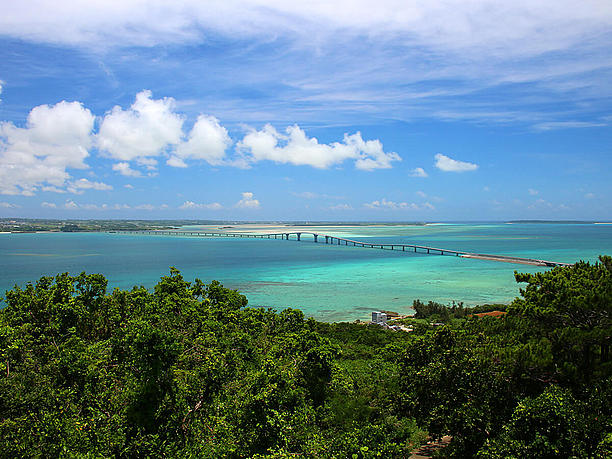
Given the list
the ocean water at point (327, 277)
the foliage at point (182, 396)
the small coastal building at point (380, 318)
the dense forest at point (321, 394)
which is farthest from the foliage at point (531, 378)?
the ocean water at point (327, 277)

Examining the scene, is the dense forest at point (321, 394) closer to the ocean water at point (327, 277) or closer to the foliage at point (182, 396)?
the foliage at point (182, 396)

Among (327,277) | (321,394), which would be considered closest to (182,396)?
(321,394)

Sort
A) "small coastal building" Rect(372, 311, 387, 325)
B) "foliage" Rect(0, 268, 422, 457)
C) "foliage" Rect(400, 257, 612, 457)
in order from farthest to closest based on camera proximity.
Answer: "small coastal building" Rect(372, 311, 387, 325) → "foliage" Rect(0, 268, 422, 457) → "foliage" Rect(400, 257, 612, 457)

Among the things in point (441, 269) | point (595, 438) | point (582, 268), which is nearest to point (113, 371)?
point (595, 438)

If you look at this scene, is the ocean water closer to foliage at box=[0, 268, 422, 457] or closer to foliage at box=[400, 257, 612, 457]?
foliage at box=[0, 268, 422, 457]

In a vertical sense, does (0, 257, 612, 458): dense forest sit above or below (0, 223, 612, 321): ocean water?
above

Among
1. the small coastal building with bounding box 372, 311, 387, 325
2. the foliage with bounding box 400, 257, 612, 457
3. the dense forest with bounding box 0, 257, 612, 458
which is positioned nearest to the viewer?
the foliage with bounding box 400, 257, 612, 457

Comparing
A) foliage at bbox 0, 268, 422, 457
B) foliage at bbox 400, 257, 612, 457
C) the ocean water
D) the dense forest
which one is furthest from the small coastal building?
foliage at bbox 400, 257, 612, 457

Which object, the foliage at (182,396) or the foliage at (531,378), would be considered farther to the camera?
the foliage at (182,396)
